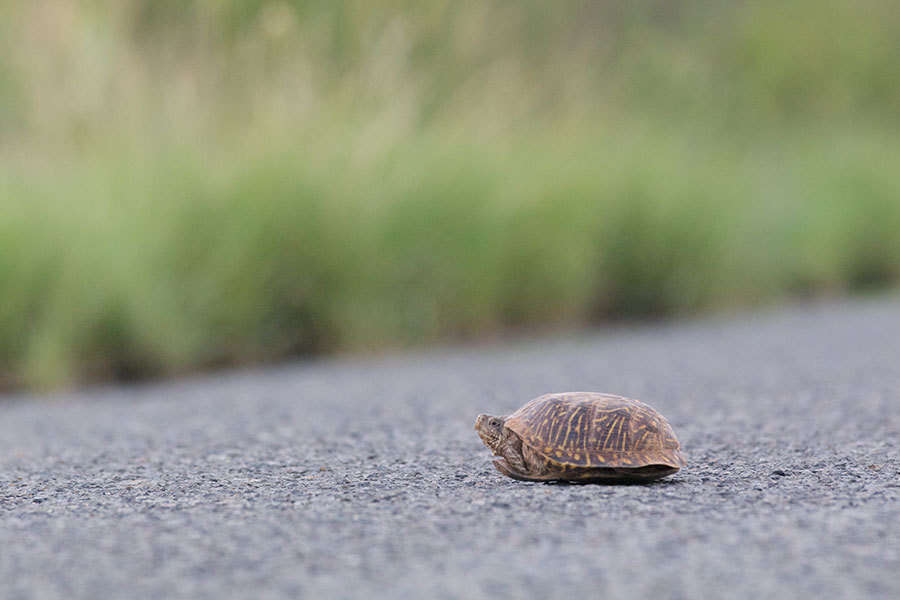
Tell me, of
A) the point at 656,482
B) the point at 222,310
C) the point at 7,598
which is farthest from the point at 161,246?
the point at 7,598

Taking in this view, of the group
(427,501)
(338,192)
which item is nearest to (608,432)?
(427,501)

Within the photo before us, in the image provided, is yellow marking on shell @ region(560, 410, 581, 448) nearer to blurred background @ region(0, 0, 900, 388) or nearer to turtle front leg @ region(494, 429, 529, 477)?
turtle front leg @ region(494, 429, 529, 477)

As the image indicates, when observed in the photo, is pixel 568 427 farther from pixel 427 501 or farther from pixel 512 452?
pixel 427 501

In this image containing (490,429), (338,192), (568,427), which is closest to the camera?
(568,427)

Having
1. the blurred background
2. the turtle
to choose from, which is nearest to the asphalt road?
the turtle

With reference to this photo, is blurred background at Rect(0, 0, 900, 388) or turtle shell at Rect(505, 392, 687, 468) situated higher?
blurred background at Rect(0, 0, 900, 388)

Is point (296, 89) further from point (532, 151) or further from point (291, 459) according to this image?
point (291, 459)
